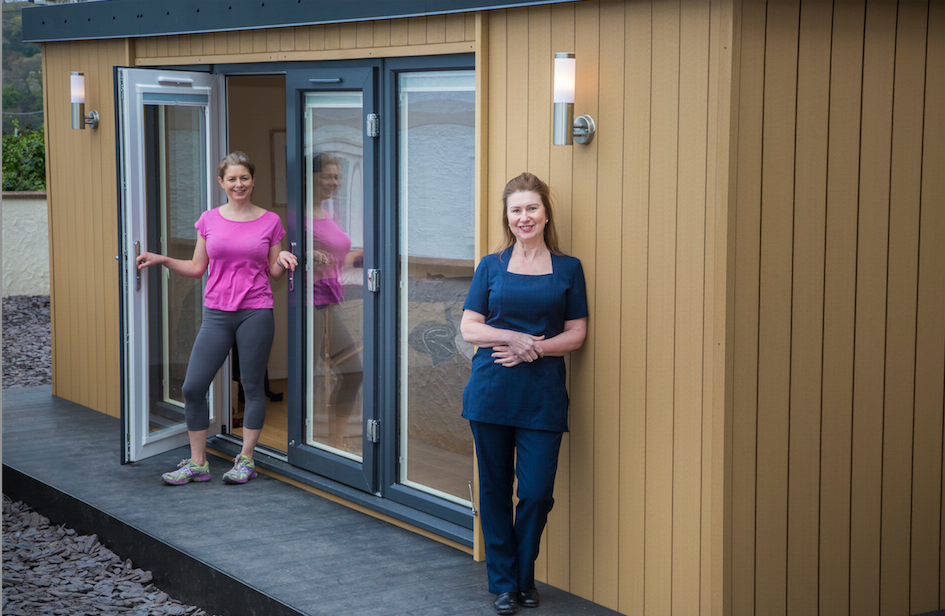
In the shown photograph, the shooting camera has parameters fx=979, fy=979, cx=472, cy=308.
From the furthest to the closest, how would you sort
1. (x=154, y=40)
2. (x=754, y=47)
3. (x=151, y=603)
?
Answer: (x=154, y=40), (x=151, y=603), (x=754, y=47)

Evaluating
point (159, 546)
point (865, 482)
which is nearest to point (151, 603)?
point (159, 546)

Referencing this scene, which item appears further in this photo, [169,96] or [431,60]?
[169,96]

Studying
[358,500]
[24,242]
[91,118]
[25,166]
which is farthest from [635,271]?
[25,166]

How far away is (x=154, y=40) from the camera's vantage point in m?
5.95

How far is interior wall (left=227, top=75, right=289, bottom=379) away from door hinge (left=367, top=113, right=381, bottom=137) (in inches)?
109

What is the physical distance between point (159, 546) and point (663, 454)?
231 cm

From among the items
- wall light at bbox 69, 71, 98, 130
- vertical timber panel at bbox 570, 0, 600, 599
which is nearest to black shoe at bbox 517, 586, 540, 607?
vertical timber panel at bbox 570, 0, 600, 599

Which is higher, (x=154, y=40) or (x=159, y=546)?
(x=154, y=40)

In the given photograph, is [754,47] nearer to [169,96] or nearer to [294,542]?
[294,542]

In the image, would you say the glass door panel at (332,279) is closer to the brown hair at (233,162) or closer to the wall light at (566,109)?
the brown hair at (233,162)

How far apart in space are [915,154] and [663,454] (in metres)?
1.36

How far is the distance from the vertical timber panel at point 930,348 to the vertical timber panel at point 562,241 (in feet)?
4.05

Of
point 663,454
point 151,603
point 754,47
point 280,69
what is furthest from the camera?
point 280,69

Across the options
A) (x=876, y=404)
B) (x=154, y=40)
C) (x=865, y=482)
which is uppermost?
(x=154, y=40)
